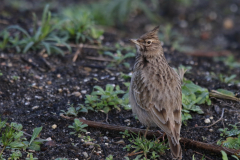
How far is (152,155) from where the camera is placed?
415cm

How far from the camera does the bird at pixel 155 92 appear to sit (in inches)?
168

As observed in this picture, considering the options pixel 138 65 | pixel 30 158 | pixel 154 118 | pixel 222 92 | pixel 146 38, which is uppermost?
pixel 146 38

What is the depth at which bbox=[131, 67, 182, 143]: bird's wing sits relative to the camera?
14.0 feet

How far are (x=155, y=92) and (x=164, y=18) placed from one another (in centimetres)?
628

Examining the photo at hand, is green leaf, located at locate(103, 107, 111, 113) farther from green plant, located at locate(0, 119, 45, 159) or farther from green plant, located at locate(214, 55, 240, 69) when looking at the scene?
green plant, located at locate(214, 55, 240, 69)

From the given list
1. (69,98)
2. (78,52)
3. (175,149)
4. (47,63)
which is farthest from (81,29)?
(175,149)

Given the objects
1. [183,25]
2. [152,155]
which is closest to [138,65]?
Answer: [152,155]

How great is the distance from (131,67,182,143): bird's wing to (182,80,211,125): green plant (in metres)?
0.44

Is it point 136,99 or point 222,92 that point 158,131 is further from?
point 222,92

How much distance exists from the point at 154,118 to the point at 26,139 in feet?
5.49

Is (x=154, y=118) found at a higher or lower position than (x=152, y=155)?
higher

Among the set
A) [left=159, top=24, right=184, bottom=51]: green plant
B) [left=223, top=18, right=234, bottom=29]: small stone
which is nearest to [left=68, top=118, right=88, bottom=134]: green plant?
[left=159, top=24, right=184, bottom=51]: green plant

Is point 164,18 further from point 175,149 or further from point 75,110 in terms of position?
point 175,149

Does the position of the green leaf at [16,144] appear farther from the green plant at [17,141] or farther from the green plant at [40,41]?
the green plant at [40,41]
